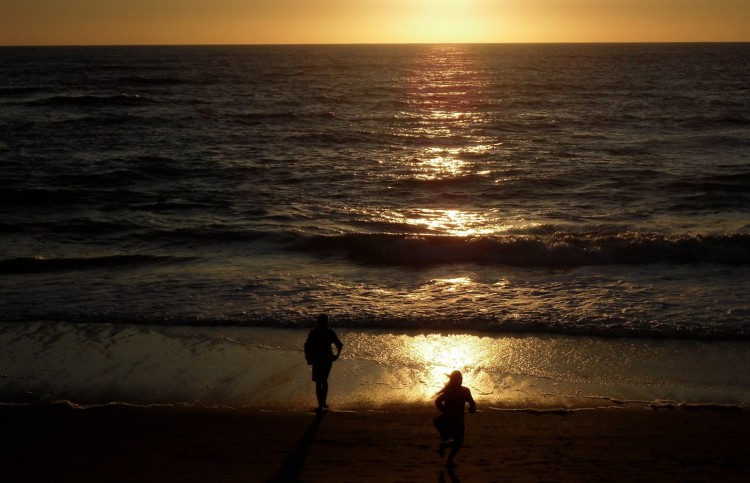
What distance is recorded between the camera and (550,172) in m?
31.0

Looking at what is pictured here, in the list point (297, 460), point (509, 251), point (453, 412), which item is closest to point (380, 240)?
point (509, 251)

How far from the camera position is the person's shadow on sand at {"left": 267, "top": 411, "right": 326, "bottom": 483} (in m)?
8.08

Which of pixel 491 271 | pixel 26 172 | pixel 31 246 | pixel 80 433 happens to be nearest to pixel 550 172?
pixel 491 271

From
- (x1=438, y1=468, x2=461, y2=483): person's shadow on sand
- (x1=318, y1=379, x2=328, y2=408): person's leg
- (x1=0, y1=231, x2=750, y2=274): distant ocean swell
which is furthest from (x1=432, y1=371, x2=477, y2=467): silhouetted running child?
(x1=0, y1=231, x2=750, y2=274): distant ocean swell

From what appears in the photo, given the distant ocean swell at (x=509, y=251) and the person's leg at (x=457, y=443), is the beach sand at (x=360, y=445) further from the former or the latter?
the distant ocean swell at (x=509, y=251)

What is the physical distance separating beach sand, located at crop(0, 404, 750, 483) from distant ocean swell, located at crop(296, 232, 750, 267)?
8955mm

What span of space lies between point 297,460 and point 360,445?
0.81 meters

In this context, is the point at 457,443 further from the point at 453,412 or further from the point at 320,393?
the point at 320,393

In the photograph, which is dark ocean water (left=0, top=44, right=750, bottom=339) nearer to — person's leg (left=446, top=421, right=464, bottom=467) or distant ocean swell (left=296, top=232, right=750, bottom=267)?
distant ocean swell (left=296, top=232, right=750, bottom=267)

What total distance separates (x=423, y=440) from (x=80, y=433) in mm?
4330

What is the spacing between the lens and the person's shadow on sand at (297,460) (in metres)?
8.08

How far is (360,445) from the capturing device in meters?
8.92

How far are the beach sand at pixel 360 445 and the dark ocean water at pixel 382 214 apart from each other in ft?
12.7

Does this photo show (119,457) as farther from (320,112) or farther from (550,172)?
(320,112)
